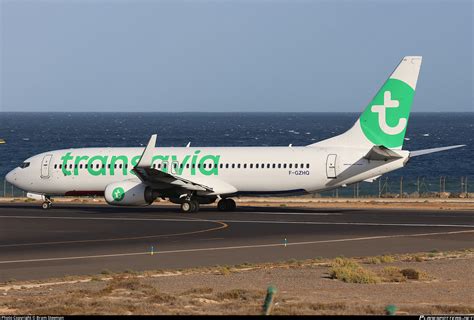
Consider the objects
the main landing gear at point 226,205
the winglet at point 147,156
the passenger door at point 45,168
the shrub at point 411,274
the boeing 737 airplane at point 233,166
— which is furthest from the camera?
the passenger door at point 45,168

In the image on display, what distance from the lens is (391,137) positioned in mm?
51250

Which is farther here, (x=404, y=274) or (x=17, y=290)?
(x=404, y=274)

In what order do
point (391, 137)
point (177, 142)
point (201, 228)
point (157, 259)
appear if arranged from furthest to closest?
point (177, 142) < point (391, 137) < point (201, 228) < point (157, 259)

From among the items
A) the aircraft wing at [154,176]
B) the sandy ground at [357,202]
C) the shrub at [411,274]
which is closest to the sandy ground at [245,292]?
the shrub at [411,274]

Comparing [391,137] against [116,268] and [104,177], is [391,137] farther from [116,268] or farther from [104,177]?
[116,268]

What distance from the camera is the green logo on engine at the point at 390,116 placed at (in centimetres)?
5122

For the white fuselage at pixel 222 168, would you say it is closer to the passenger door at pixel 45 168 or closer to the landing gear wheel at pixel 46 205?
the passenger door at pixel 45 168

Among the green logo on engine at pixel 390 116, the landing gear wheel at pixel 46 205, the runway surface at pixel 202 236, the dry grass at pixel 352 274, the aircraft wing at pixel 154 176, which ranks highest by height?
the green logo on engine at pixel 390 116

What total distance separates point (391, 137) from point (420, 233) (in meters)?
10.5

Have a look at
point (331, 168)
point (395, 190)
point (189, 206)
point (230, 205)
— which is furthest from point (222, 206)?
point (395, 190)

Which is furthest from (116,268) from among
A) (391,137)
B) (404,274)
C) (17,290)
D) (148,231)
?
(391,137)

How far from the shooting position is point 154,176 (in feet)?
174

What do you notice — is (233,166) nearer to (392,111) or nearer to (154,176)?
(154,176)

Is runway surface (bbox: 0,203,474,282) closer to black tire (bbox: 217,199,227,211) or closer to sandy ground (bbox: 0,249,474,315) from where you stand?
black tire (bbox: 217,199,227,211)
